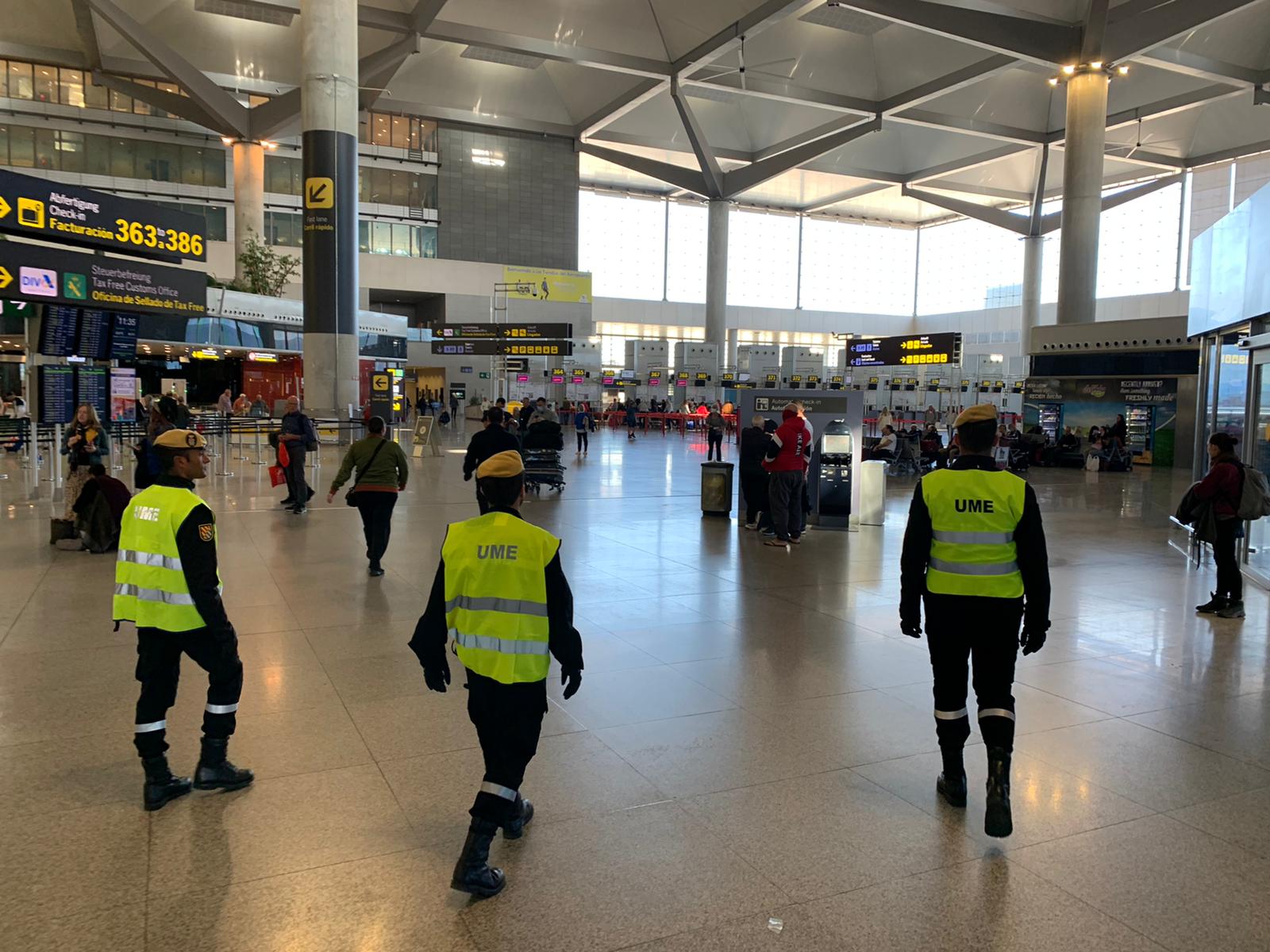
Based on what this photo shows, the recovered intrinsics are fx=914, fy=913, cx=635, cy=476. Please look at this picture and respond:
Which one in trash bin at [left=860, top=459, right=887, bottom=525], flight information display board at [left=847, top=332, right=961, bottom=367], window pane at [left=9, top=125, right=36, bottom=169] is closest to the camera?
trash bin at [left=860, top=459, right=887, bottom=525]

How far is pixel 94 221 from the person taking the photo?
12375mm

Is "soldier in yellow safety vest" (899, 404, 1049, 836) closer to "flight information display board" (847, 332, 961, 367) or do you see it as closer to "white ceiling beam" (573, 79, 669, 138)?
"flight information display board" (847, 332, 961, 367)

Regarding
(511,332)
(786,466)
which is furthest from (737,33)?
(786,466)

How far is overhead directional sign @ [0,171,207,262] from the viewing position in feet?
37.0

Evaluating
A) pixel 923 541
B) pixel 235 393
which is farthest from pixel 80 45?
pixel 923 541

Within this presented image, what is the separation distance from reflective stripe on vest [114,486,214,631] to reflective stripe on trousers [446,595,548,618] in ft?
4.79

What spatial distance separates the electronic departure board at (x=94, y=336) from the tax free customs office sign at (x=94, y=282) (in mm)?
856

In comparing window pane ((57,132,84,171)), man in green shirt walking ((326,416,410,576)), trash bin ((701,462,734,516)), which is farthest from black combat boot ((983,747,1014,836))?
window pane ((57,132,84,171))

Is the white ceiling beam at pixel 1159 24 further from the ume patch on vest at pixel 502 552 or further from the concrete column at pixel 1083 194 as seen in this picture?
the ume patch on vest at pixel 502 552

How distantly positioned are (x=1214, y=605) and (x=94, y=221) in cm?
1400

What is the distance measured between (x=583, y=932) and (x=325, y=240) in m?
24.5

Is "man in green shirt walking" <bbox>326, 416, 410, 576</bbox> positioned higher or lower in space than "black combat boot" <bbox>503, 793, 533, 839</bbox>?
higher

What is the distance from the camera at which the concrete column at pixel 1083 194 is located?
3266cm

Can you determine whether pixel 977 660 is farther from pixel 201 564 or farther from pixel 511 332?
pixel 511 332
